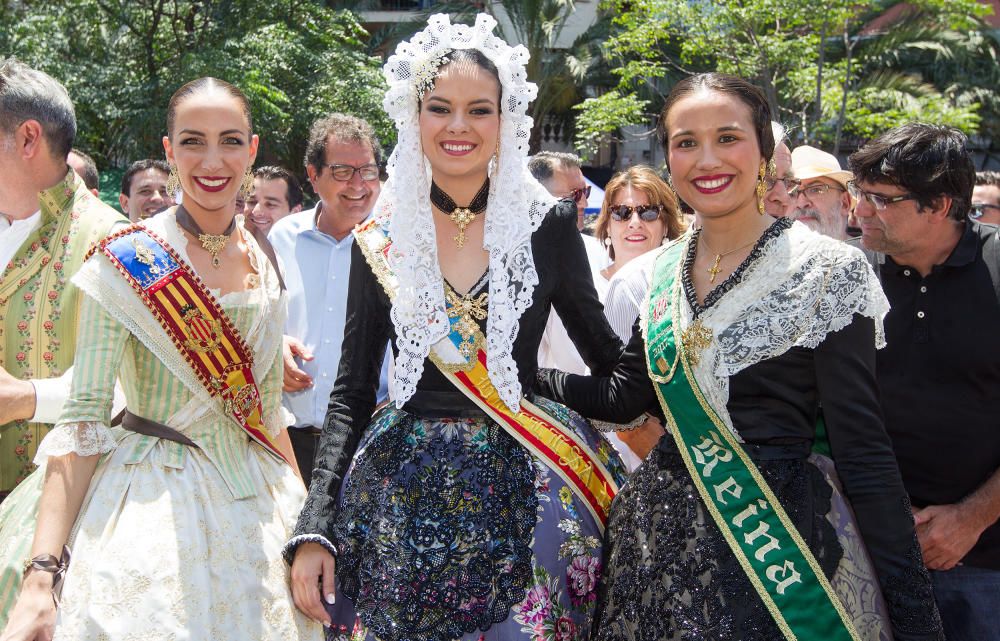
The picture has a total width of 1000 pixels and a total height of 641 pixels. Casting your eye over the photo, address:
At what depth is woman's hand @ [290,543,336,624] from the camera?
93.5 inches

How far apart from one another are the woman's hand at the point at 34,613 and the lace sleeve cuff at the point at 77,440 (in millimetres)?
302

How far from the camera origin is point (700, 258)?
254cm

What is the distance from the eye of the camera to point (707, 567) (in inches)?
87.0

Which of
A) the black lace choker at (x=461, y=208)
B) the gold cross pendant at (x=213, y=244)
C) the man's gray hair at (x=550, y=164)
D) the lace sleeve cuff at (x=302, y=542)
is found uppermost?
the man's gray hair at (x=550, y=164)

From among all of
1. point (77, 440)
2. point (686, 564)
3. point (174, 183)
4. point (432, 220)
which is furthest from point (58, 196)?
point (686, 564)

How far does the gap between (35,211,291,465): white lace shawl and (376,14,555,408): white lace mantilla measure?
1.58ft

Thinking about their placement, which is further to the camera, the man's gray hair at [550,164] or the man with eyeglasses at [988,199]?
the man's gray hair at [550,164]

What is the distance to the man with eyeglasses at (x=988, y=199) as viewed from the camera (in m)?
5.78

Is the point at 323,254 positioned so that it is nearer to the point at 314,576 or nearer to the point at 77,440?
the point at 77,440

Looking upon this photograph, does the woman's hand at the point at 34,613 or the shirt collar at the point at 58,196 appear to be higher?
the shirt collar at the point at 58,196

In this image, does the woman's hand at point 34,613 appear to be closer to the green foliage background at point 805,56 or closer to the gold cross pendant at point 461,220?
the gold cross pendant at point 461,220

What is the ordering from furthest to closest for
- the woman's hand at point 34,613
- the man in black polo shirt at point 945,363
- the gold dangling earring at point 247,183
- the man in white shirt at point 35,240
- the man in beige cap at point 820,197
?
the man in beige cap at point 820,197 < the man in white shirt at point 35,240 < the gold dangling earring at point 247,183 < the man in black polo shirt at point 945,363 < the woman's hand at point 34,613

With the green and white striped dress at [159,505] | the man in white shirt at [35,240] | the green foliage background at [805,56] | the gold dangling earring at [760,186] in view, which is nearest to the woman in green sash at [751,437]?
the gold dangling earring at [760,186]

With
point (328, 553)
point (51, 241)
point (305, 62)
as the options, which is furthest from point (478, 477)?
point (305, 62)
